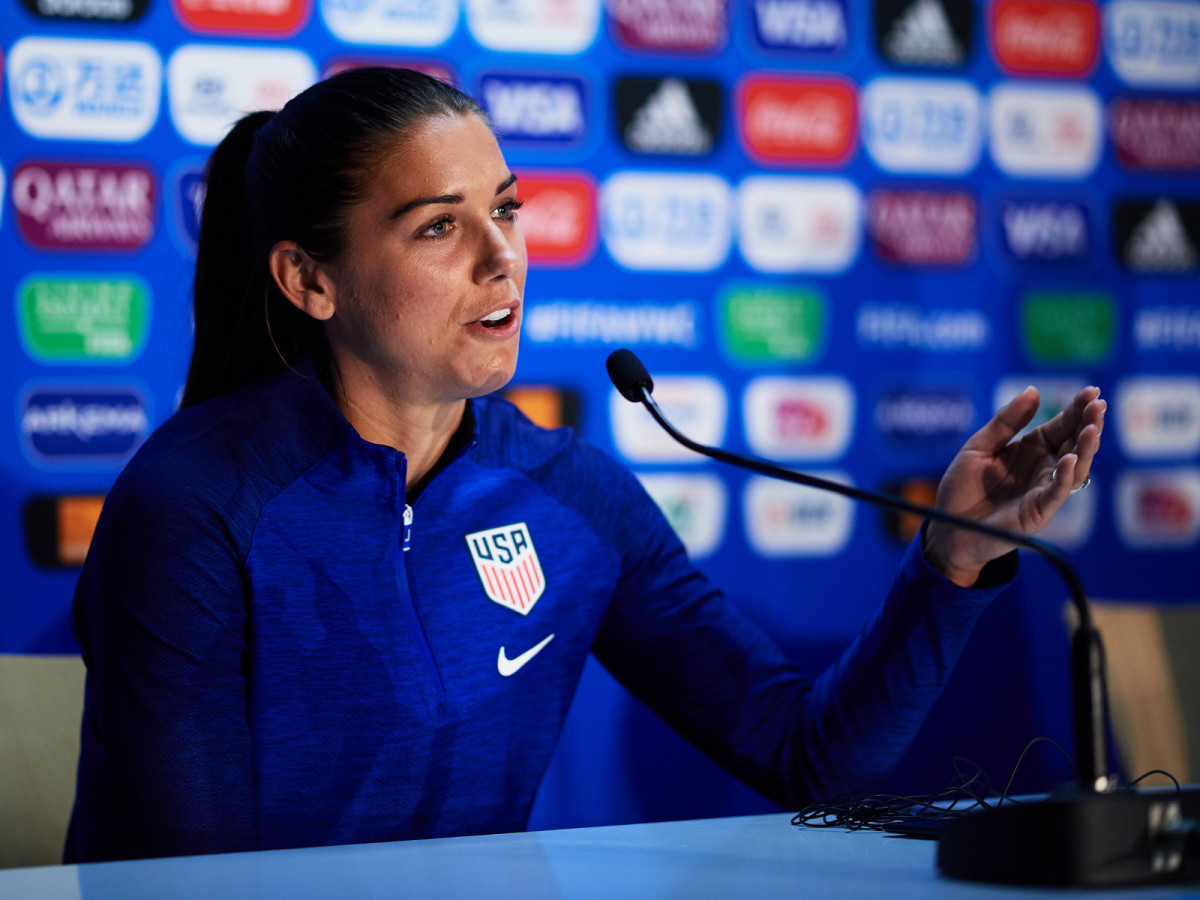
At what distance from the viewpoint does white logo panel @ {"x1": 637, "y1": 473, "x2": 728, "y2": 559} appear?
194 cm

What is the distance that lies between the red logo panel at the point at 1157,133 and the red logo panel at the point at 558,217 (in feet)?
3.42

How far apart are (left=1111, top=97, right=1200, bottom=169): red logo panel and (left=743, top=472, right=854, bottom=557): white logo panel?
2.80ft

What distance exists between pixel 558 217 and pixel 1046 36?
1.00 meters

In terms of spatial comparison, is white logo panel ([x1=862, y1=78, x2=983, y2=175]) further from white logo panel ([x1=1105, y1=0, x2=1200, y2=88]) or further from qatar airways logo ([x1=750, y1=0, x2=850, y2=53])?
white logo panel ([x1=1105, y1=0, x2=1200, y2=88])

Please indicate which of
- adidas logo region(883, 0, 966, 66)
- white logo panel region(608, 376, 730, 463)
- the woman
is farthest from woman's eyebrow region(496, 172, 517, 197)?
adidas logo region(883, 0, 966, 66)

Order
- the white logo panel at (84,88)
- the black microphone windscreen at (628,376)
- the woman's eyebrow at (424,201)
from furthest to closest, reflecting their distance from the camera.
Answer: the white logo panel at (84,88) → the woman's eyebrow at (424,201) → the black microphone windscreen at (628,376)

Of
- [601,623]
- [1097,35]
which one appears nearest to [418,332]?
[601,623]

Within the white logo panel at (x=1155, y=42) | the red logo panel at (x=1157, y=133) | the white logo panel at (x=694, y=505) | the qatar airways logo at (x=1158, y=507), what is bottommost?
the qatar airways logo at (x=1158, y=507)

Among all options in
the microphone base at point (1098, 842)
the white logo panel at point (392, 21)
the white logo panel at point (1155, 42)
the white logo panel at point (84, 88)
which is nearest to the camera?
the microphone base at point (1098, 842)

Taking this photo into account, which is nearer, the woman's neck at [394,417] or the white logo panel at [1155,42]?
the woman's neck at [394,417]

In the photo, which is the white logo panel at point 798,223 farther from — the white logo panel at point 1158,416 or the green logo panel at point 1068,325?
the white logo panel at point 1158,416

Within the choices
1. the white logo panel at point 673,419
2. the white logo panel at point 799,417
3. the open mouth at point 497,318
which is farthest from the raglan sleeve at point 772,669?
the white logo panel at point 799,417

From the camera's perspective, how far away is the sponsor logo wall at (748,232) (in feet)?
5.66

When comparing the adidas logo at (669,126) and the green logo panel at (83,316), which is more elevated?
the adidas logo at (669,126)
